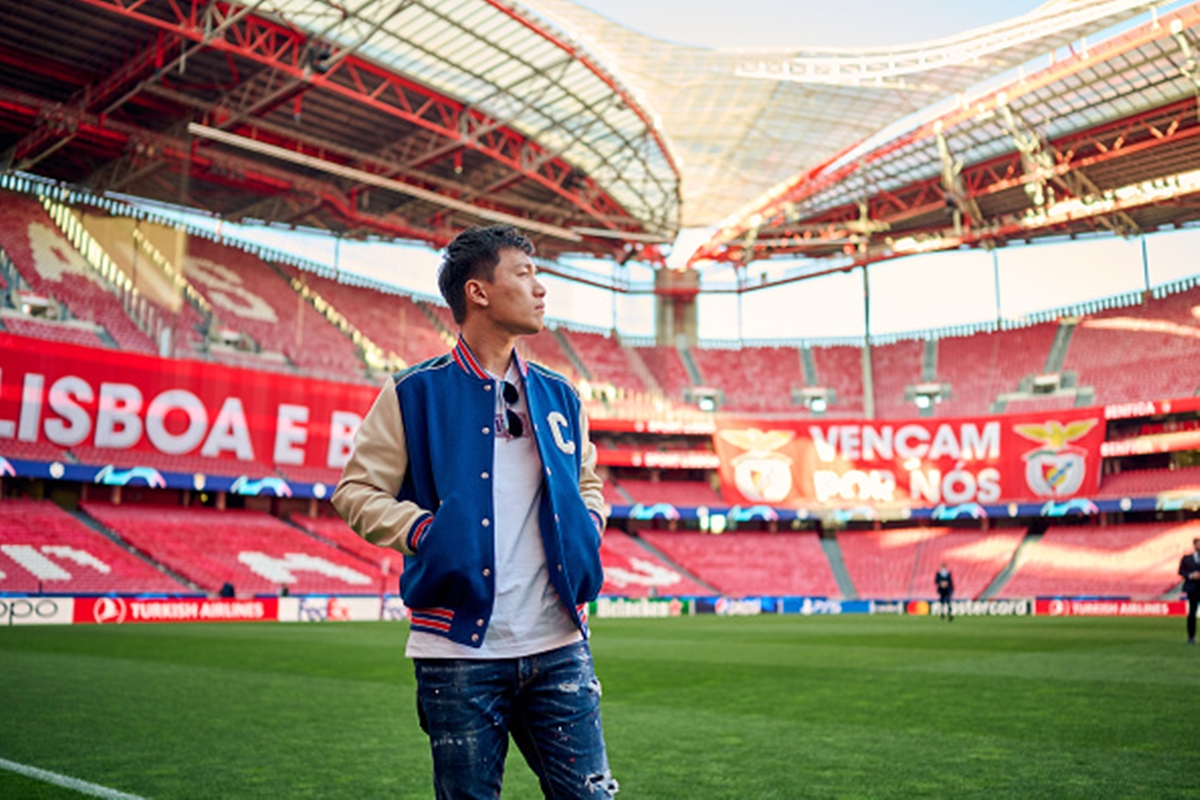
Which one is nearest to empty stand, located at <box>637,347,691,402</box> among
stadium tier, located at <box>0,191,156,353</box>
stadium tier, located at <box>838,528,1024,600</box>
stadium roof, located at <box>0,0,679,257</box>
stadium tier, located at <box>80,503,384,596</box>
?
stadium tier, located at <box>838,528,1024,600</box>

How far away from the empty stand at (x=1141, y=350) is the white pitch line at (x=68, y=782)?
49069 mm

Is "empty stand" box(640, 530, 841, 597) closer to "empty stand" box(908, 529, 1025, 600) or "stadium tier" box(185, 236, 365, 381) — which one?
"empty stand" box(908, 529, 1025, 600)

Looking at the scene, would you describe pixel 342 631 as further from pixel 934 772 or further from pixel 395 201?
pixel 395 201

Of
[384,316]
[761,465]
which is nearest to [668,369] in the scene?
[761,465]

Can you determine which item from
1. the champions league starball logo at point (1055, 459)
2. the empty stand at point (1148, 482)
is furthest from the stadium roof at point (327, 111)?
the empty stand at point (1148, 482)

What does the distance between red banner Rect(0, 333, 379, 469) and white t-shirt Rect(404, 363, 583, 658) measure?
36.0 metres

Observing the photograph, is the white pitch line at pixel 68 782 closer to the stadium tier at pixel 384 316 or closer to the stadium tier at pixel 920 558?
the stadium tier at pixel 920 558

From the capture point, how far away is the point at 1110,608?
35.4 m

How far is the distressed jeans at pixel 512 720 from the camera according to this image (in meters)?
3.07

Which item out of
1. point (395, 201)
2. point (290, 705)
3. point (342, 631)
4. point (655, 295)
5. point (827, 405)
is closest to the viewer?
point (290, 705)

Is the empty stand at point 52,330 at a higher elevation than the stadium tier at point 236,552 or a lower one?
higher

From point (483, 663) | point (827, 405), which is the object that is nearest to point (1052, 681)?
point (483, 663)

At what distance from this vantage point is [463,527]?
308 cm

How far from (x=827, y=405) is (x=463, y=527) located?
2171 inches
